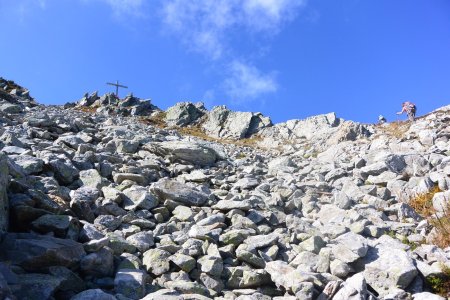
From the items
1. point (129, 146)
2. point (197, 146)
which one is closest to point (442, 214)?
point (197, 146)

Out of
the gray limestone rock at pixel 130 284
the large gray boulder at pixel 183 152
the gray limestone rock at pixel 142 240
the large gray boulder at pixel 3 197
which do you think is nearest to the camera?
the gray limestone rock at pixel 130 284

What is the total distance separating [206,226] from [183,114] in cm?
4307

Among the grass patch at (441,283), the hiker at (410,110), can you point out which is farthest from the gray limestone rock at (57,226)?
the hiker at (410,110)

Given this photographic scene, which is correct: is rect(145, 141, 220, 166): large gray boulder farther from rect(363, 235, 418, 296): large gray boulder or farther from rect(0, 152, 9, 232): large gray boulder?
rect(363, 235, 418, 296): large gray boulder

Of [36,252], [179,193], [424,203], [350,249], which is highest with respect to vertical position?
[179,193]

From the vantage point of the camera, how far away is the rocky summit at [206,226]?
5883 mm

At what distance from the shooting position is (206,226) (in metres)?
8.53

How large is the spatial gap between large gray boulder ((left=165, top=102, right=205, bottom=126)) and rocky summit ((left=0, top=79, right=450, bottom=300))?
33.5 m

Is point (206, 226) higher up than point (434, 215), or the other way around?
point (206, 226)

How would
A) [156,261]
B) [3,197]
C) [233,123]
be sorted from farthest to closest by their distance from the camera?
[233,123] → [156,261] → [3,197]

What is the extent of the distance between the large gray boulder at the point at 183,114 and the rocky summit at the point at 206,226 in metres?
33.5

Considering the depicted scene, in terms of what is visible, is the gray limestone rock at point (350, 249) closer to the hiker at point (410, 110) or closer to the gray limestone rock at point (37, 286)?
the gray limestone rock at point (37, 286)

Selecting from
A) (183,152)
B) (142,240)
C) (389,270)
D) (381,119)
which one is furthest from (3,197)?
(381,119)

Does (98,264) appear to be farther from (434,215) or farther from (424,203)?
(424,203)
